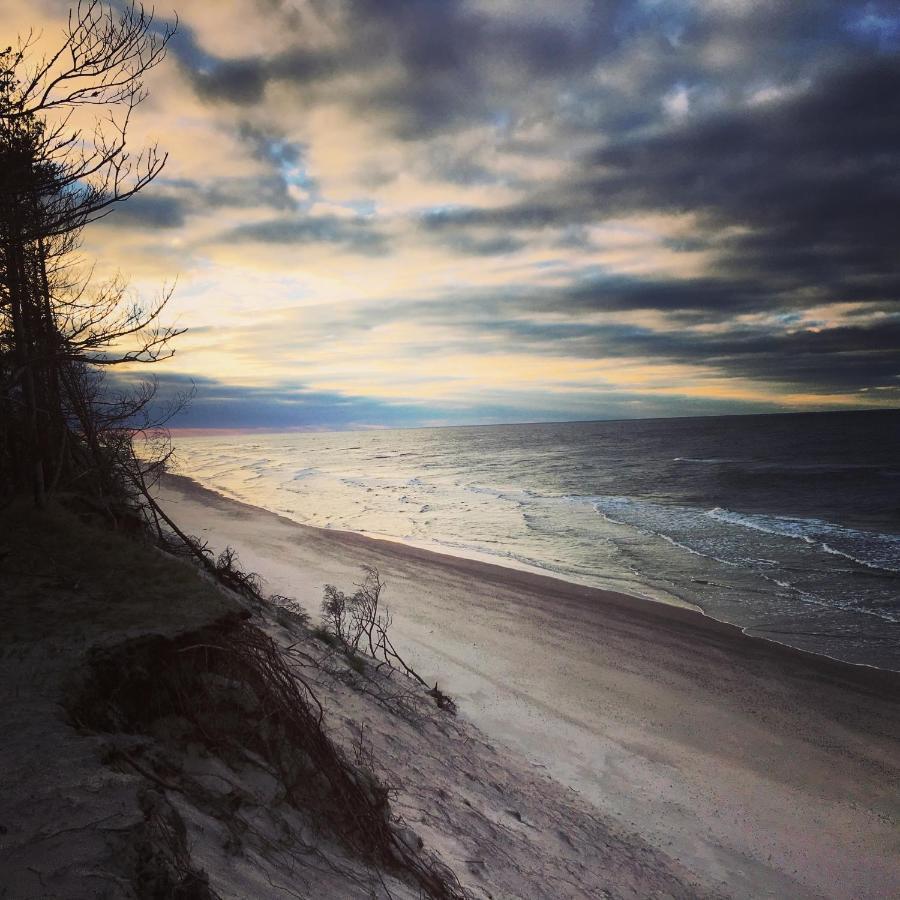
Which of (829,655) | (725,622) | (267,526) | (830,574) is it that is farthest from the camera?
(267,526)

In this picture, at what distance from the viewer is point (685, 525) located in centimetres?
3047

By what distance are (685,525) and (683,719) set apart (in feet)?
70.6

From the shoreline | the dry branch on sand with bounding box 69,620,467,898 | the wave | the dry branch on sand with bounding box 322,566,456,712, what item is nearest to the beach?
the shoreline

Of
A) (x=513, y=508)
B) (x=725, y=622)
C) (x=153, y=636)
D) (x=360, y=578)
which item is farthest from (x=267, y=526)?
(x=153, y=636)

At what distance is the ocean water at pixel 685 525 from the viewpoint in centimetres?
1730

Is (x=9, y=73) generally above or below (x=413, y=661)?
above

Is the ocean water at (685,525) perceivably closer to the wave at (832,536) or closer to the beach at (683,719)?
the wave at (832,536)

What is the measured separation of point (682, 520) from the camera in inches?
1262

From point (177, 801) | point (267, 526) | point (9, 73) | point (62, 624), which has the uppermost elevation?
point (9, 73)

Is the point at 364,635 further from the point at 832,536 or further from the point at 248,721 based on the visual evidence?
the point at 832,536

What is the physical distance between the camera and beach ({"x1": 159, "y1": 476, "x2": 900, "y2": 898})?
24.1ft

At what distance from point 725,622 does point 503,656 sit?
7.32 meters

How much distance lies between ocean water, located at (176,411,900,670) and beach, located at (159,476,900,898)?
2346 mm

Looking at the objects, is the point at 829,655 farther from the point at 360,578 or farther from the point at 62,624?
the point at 62,624
